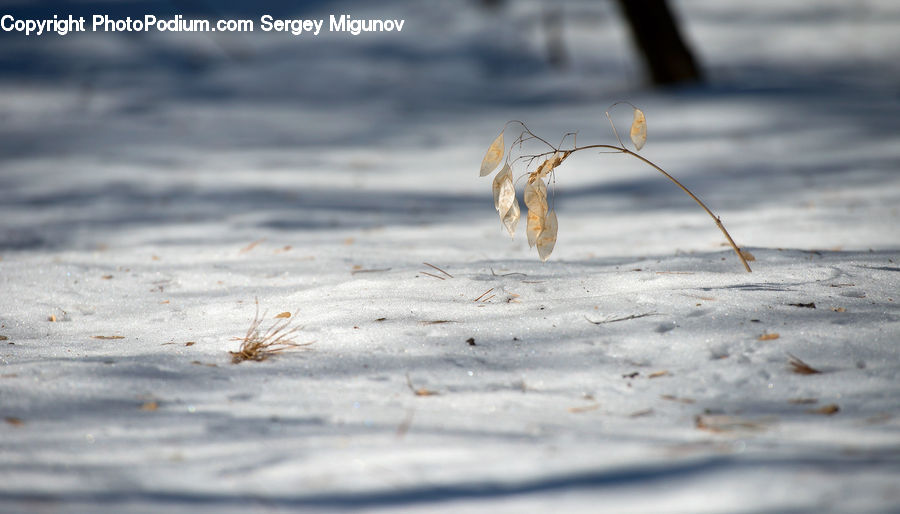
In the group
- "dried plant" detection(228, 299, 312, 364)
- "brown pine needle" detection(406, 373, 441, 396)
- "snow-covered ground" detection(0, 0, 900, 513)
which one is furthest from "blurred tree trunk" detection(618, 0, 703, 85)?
"brown pine needle" detection(406, 373, 441, 396)

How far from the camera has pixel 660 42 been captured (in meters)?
7.43

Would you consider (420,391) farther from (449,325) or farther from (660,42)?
(660,42)

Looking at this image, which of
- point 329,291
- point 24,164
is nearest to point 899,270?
point 329,291

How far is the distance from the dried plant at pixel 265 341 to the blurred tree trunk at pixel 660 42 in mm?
6260

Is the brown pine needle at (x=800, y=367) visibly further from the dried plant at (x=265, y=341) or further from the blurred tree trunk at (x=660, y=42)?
the blurred tree trunk at (x=660, y=42)

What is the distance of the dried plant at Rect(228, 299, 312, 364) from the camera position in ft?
6.03

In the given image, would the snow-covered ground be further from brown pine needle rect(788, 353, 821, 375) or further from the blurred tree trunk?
the blurred tree trunk

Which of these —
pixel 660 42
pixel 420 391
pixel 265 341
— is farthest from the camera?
pixel 660 42

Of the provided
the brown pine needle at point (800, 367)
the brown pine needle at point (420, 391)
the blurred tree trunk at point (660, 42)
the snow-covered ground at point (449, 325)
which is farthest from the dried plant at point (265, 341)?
the blurred tree trunk at point (660, 42)

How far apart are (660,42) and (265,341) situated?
6.59 meters

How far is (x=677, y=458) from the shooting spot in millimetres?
1286

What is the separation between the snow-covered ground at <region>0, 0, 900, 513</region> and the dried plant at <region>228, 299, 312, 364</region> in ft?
0.13

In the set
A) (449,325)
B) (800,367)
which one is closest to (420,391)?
(449,325)

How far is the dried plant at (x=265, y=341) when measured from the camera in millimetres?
1838
